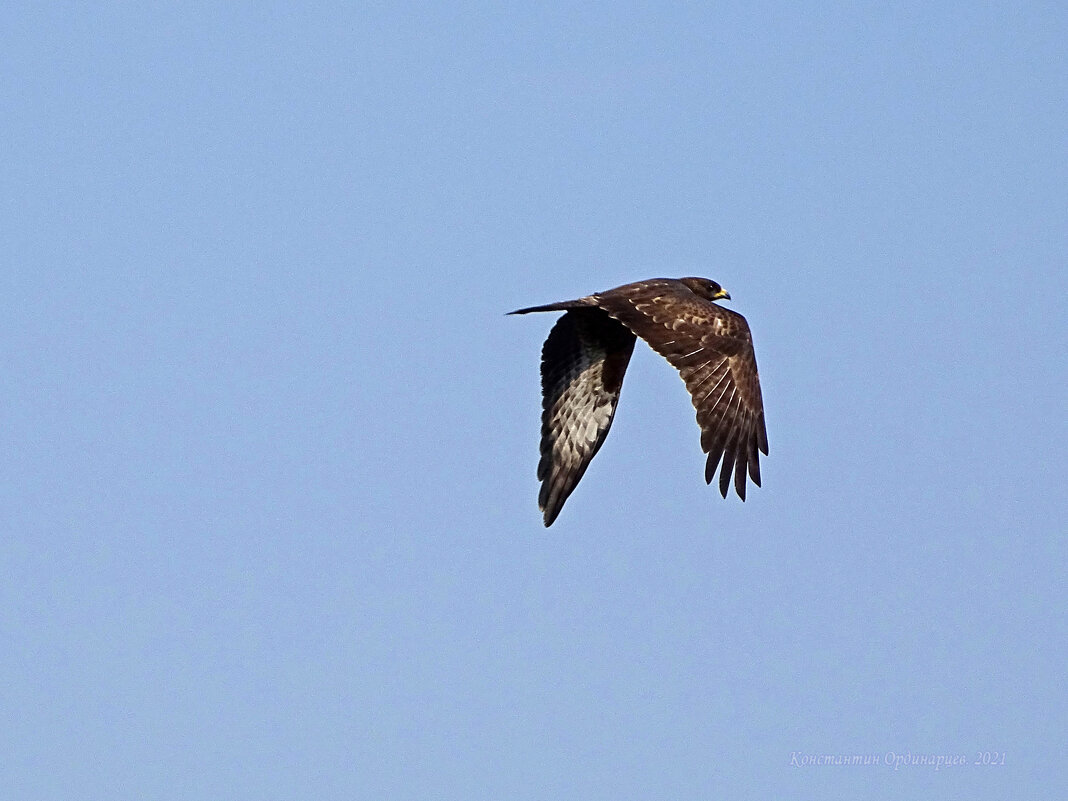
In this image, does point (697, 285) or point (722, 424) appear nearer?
point (722, 424)

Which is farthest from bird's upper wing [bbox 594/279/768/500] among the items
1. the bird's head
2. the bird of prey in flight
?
the bird's head

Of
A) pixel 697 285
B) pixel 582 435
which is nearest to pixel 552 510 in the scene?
pixel 582 435

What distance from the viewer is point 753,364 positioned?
23516 millimetres

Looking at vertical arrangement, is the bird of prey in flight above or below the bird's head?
below

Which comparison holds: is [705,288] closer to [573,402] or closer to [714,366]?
[573,402]

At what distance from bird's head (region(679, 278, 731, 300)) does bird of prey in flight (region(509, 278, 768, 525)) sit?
0.01 metres

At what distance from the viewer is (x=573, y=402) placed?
26438 mm

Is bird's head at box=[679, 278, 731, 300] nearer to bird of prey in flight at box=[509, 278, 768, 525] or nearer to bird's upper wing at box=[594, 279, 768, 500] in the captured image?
bird of prey in flight at box=[509, 278, 768, 525]

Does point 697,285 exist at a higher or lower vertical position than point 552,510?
higher

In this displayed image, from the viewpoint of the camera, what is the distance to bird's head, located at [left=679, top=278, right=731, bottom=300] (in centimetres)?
2630

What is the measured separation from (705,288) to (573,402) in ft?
6.12

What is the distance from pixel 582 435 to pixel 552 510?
0.87m

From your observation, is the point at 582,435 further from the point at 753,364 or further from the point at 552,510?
the point at 753,364

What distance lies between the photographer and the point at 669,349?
77.0ft
